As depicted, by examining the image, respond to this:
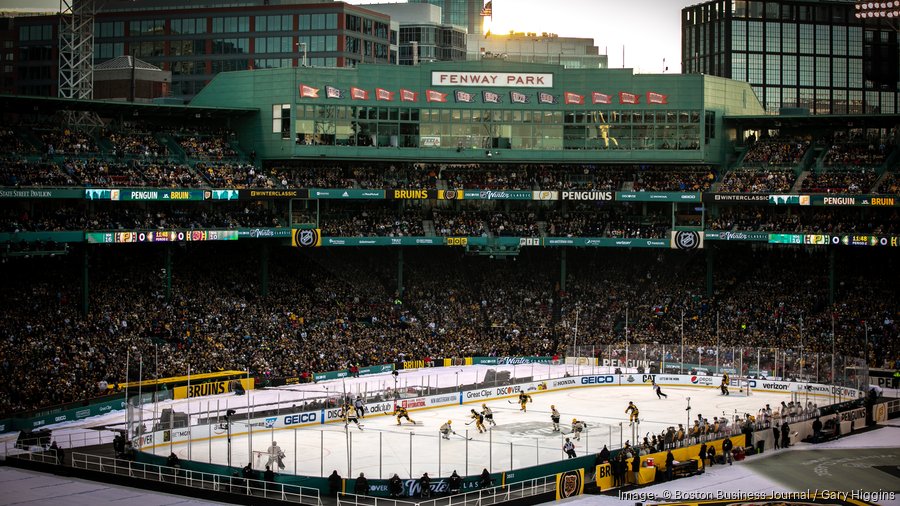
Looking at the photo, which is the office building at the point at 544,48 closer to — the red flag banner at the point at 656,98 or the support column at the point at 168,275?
the red flag banner at the point at 656,98

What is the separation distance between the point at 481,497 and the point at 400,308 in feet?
133

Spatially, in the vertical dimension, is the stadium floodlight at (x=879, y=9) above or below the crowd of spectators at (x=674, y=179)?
above

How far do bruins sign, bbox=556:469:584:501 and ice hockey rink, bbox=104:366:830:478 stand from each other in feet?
4.10

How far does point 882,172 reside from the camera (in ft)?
251

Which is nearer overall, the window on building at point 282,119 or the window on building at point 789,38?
the window on building at point 282,119

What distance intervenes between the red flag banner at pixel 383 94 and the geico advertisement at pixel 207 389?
2683cm

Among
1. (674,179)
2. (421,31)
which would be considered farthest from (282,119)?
(421,31)

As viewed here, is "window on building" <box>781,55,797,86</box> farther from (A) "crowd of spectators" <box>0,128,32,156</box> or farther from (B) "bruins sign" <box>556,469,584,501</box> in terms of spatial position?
(B) "bruins sign" <box>556,469,584,501</box>

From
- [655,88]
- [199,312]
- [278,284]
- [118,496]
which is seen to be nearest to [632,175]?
[655,88]

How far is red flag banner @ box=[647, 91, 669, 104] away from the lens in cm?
8188

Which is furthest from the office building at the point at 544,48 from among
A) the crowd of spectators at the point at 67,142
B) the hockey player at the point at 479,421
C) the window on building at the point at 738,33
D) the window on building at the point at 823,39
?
the hockey player at the point at 479,421

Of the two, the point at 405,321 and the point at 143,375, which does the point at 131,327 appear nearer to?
the point at 143,375

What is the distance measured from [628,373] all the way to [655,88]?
24.8 m

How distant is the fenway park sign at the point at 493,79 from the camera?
268 ft
